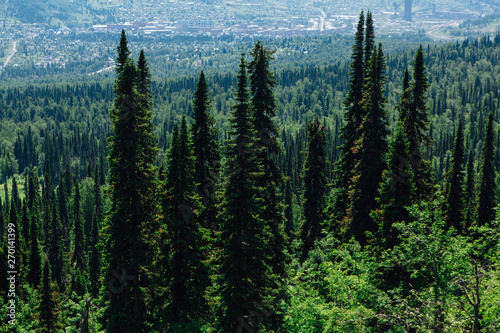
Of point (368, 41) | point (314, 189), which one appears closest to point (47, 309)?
point (314, 189)

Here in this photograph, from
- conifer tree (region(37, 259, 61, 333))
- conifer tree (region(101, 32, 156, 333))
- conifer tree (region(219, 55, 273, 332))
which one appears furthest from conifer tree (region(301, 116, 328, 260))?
conifer tree (region(37, 259, 61, 333))

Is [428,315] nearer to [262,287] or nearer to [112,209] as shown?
[262,287]

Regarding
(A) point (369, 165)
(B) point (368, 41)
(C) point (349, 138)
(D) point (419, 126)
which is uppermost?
(B) point (368, 41)

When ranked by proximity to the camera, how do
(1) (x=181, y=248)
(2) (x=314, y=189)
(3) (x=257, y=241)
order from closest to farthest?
(3) (x=257, y=241), (1) (x=181, y=248), (2) (x=314, y=189)

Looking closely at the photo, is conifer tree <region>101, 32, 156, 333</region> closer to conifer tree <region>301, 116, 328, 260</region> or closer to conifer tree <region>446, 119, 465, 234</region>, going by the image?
conifer tree <region>301, 116, 328, 260</region>

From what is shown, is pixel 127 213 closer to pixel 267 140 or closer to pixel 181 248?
pixel 181 248

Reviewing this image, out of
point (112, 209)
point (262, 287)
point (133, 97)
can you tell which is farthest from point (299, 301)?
point (133, 97)

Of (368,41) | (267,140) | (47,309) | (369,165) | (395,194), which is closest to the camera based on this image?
(395,194)
